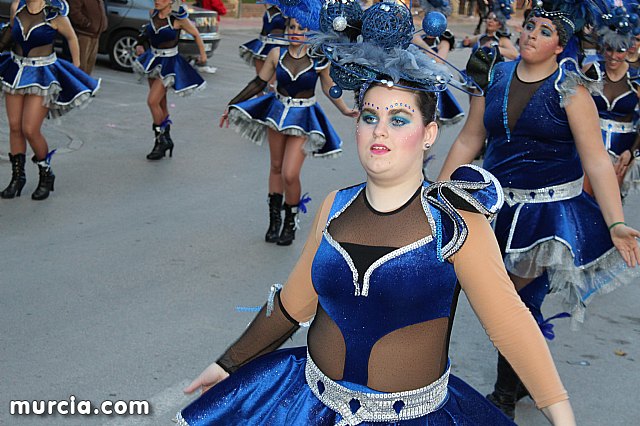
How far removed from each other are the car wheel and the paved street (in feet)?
16.4

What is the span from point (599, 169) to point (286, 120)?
3692 mm

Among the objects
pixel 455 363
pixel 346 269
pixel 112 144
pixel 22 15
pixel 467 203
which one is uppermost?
pixel 467 203

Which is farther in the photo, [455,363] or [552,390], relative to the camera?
[455,363]

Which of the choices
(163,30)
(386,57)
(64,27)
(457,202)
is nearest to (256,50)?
(163,30)

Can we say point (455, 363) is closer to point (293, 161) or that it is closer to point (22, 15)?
point (293, 161)

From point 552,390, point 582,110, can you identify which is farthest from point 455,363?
point 552,390

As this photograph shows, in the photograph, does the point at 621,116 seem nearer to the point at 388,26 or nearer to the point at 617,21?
the point at 617,21

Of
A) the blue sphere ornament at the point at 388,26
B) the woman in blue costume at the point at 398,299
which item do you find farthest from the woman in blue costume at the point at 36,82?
the blue sphere ornament at the point at 388,26

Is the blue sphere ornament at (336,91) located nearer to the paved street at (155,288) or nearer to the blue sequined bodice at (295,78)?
the paved street at (155,288)

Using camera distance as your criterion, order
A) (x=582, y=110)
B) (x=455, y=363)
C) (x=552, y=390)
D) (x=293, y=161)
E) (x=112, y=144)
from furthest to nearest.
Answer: (x=112, y=144) → (x=293, y=161) → (x=455, y=363) → (x=582, y=110) → (x=552, y=390)

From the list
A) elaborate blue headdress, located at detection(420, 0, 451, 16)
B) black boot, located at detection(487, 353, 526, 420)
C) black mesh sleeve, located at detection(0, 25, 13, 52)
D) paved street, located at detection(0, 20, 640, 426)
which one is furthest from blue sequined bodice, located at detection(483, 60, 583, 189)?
black mesh sleeve, located at detection(0, 25, 13, 52)

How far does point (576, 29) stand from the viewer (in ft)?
15.4

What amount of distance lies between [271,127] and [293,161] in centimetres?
33

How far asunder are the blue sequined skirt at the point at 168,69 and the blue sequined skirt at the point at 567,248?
6.22 metres
